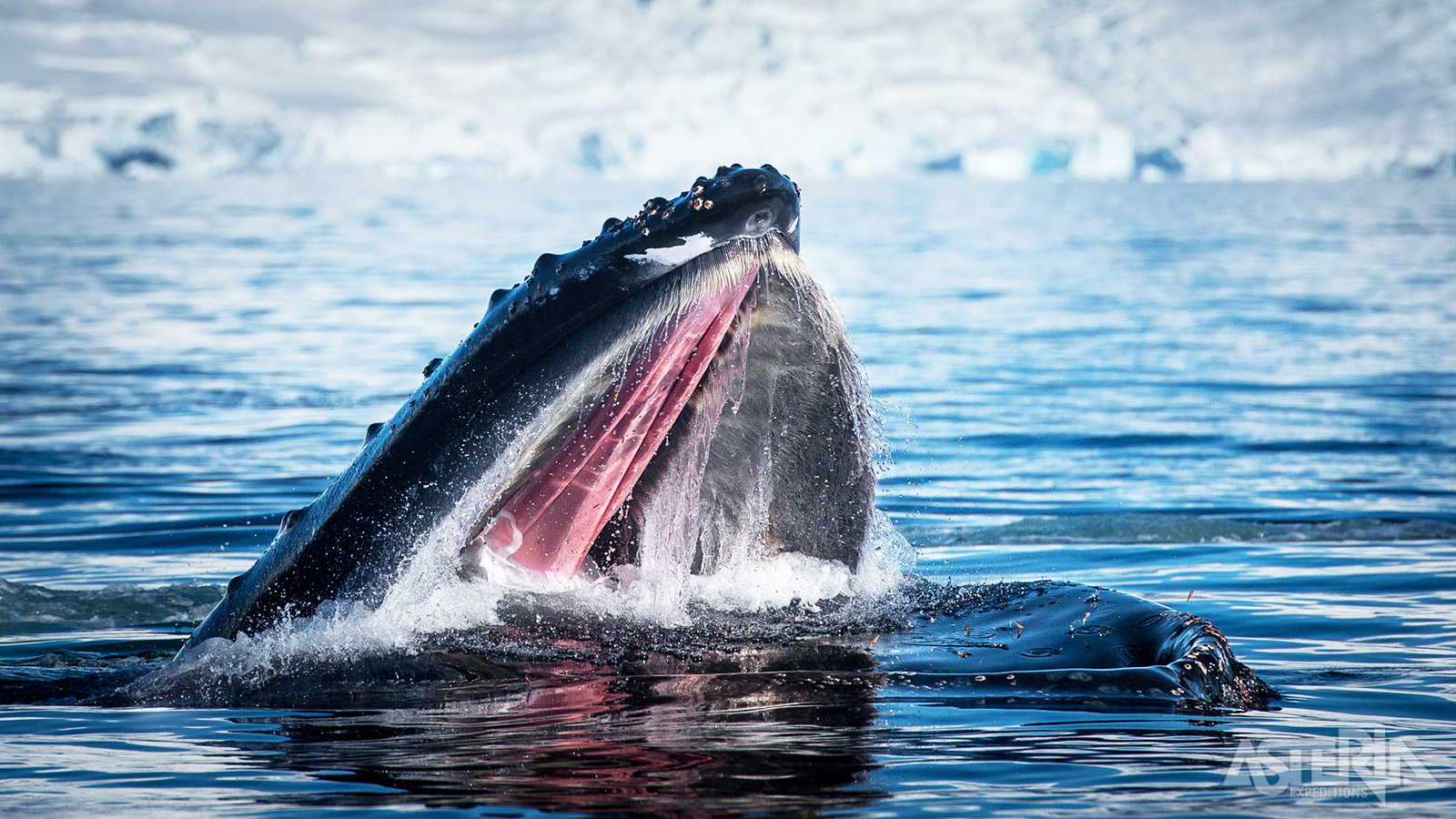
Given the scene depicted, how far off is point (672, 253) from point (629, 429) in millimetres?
579

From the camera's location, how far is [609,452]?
4.14 metres

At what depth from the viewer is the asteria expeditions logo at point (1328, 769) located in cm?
362

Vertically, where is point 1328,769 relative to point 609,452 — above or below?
below

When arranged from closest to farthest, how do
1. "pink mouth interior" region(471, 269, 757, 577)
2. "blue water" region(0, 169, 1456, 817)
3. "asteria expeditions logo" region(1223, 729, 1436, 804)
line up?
"asteria expeditions logo" region(1223, 729, 1436, 804), "blue water" region(0, 169, 1456, 817), "pink mouth interior" region(471, 269, 757, 577)

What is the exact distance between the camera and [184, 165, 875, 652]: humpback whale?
3787 millimetres

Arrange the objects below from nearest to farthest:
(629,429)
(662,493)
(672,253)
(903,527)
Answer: (672,253), (629,429), (662,493), (903,527)

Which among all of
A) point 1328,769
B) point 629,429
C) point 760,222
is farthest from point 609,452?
point 1328,769

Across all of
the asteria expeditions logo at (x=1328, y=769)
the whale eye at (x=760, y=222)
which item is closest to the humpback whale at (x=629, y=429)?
the whale eye at (x=760, y=222)

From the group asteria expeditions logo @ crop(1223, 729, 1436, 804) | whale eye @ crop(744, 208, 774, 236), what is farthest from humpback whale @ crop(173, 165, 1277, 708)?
asteria expeditions logo @ crop(1223, 729, 1436, 804)

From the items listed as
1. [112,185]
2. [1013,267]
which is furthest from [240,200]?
[1013,267]

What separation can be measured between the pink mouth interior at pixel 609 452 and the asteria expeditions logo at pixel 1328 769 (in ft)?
5.76

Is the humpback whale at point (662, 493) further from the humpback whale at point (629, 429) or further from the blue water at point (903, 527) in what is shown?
the blue water at point (903, 527)

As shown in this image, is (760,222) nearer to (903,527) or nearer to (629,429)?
(629,429)

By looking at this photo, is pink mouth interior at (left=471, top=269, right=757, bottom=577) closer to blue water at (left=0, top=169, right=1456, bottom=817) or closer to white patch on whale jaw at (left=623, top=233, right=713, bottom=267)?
white patch on whale jaw at (left=623, top=233, right=713, bottom=267)
